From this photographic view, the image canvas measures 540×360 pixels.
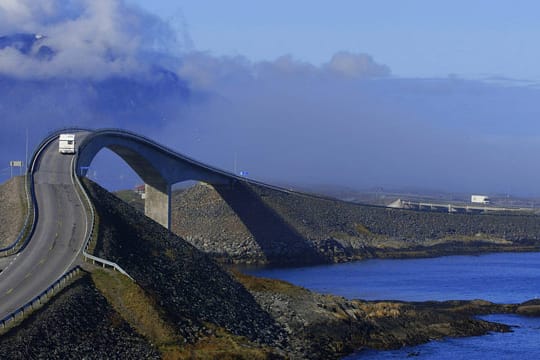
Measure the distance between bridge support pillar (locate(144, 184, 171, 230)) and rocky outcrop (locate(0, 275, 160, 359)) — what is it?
163 feet

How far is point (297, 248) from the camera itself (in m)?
99.9

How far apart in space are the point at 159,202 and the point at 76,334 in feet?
179

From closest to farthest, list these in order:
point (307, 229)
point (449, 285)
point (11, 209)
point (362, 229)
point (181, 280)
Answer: point (181, 280)
point (11, 209)
point (449, 285)
point (307, 229)
point (362, 229)

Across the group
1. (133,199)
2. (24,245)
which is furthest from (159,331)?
(133,199)

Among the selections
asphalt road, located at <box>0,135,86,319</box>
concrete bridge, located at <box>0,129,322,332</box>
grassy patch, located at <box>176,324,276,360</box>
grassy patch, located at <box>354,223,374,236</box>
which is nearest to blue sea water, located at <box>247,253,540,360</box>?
grassy patch, located at <box>176,324,276,360</box>

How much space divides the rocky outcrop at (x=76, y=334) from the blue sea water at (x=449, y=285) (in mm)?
11770

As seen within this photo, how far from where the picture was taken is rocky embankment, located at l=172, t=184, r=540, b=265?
3880 inches

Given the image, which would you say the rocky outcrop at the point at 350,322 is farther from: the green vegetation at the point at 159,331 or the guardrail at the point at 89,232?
the guardrail at the point at 89,232

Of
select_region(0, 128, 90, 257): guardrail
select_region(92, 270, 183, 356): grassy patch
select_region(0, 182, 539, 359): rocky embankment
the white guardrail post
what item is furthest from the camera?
select_region(0, 128, 90, 257): guardrail

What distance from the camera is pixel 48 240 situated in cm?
5216

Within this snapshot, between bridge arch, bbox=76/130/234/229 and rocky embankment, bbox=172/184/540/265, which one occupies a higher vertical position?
bridge arch, bbox=76/130/234/229

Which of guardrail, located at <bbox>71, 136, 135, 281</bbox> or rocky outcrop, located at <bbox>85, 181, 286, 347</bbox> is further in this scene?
guardrail, located at <bbox>71, 136, 135, 281</bbox>

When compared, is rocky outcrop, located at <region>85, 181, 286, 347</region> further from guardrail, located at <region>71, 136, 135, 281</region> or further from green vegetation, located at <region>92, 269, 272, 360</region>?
green vegetation, located at <region>92, 269, 272, 360</region>

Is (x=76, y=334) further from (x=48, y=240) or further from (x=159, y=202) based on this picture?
(x=159, y=202)
